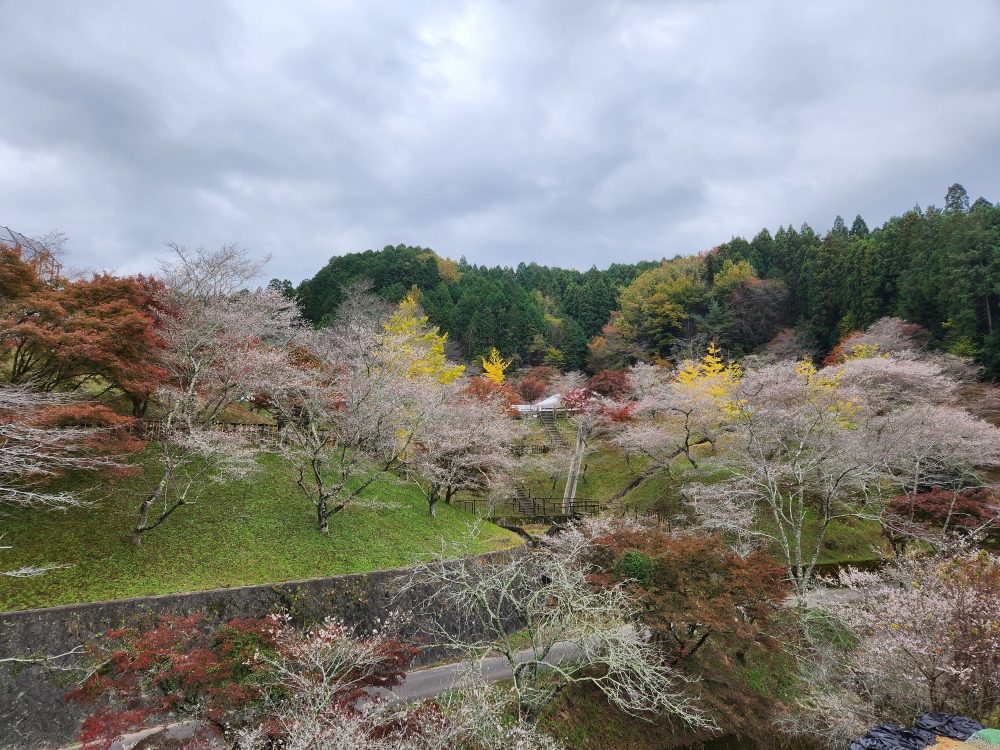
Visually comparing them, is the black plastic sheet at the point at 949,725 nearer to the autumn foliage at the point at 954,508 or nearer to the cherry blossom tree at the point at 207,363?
the autumn foliage at the point at 954,508

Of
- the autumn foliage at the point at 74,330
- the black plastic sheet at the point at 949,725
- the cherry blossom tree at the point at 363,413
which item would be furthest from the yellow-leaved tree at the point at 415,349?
the black plastic sheet at the point at 949,725

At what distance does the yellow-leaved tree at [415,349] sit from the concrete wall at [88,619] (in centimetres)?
1020

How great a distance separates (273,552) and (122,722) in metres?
7.07

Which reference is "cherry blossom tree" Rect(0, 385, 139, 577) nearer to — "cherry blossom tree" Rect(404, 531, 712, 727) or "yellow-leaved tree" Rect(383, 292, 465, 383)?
"cherry blossom tree" Rect(404, 531, 712, 727)

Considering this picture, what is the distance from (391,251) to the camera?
194ft

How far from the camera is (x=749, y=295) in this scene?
4762 centimetres

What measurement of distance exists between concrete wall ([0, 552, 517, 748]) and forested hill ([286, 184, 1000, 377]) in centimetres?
3336

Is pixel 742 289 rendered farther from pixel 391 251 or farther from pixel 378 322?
pixel 391 251

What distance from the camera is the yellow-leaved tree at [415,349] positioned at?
22.2 meters

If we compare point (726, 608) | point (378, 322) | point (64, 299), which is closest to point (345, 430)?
point (64, 299)

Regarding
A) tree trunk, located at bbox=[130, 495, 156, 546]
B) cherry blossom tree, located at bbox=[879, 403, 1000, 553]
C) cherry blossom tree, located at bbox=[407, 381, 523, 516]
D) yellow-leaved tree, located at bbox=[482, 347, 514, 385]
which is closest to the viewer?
tree trunk, located at bbox=[130, 495, 156, 546]

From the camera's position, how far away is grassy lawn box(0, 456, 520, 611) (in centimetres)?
1088

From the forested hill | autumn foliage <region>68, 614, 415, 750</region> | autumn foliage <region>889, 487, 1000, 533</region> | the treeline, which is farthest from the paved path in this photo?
the treeline

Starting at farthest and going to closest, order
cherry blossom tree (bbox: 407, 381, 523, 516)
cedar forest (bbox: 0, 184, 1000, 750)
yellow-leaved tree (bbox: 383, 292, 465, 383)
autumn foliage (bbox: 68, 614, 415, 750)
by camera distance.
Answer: yellow-leaved tree (bbox: 383, 292, 465, 383)
cherry blossom tree (bbox: 407, 381, 523, 516)
cedar forest (bbox: 0, 184, 1000, 750)
autumn foliage (bbox: 68, 614, 415, 750)
